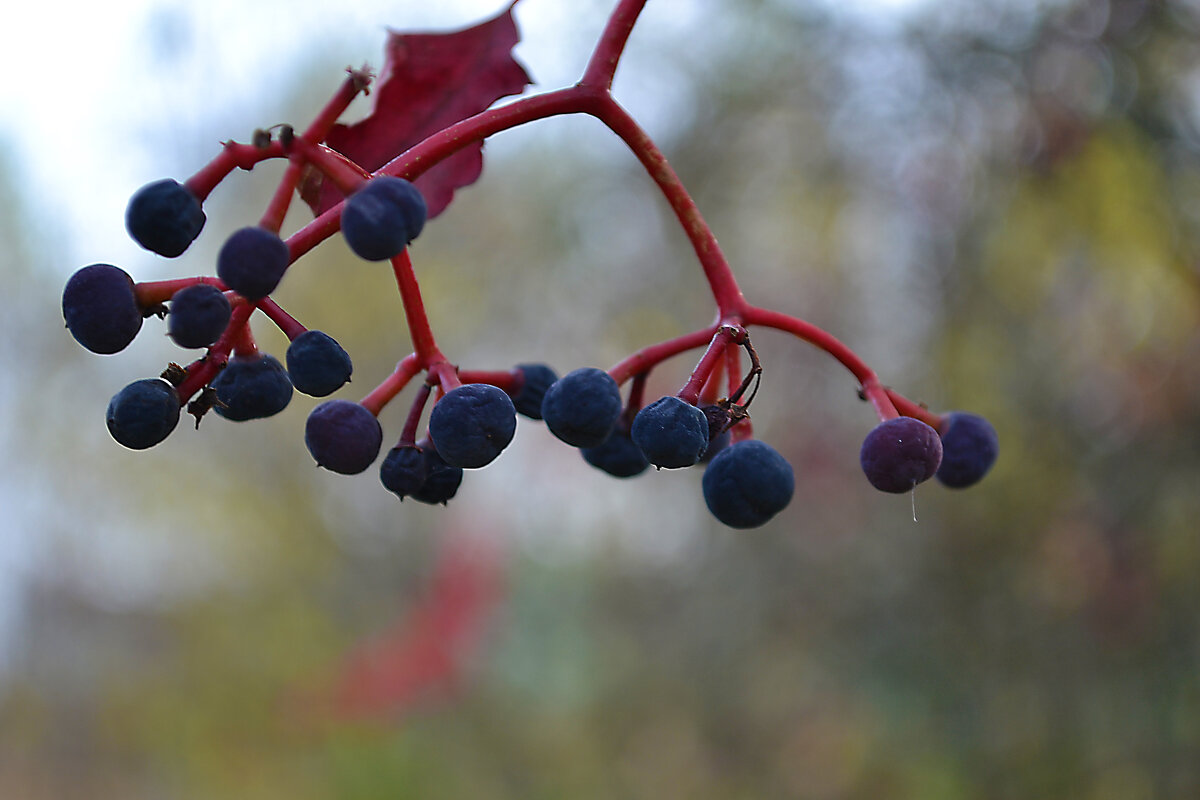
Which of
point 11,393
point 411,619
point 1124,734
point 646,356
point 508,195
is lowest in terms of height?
point 646,356

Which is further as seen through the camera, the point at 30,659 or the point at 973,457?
the point at 30,659

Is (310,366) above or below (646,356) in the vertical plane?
below

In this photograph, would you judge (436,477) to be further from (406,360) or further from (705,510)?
(705,510)

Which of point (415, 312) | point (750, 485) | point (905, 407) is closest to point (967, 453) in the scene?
point (905, 407)

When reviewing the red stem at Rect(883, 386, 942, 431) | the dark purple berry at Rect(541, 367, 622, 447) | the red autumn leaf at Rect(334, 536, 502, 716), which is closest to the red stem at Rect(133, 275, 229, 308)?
the dark purple berry at Rect(541, 367, 622, 447)

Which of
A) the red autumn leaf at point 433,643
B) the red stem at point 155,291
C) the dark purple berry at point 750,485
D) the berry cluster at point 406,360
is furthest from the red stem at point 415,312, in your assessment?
the red autumn leaf at point 433,643

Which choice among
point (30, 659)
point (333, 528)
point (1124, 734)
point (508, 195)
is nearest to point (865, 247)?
point (1124, 734)

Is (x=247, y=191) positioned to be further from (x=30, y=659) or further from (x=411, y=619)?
(x=30, y=659)

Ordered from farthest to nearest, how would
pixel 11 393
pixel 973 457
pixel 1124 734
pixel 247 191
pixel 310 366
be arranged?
1. pixel 11 393
2. pixel 247 191
3. pixel 1124 734
4. pixel 973 457
5. pixel 310 366
